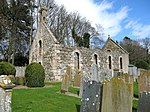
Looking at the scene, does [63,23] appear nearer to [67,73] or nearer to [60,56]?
[60,56]

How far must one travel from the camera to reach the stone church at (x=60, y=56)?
23.9 meters

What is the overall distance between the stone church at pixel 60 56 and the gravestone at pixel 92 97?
1450 cm

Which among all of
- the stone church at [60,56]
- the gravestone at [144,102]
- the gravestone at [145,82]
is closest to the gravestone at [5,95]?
the gravestone at [144,102]

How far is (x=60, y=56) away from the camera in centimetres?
2402

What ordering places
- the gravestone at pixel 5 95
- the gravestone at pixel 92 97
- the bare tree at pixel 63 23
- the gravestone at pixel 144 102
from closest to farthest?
the gravestone at pixel 5 95 → the gravestone at pixel 144 102 → the gravestone at pixel 92 97 → the bare tree at pixel 63 23

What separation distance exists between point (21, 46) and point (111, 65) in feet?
55.9

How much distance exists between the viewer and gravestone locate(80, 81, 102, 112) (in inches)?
A: 249

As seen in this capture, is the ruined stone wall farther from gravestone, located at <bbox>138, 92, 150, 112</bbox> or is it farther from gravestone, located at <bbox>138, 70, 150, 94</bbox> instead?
gravestone, located at <bbox>138, 92, 150, 112</bbox>

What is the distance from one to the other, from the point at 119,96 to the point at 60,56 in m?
18.6

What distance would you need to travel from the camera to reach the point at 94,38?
54.4 meters

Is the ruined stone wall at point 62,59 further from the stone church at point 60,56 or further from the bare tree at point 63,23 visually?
the bare tree at point 63,23

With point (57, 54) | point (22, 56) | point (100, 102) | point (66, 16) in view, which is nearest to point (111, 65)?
point (57, 54)

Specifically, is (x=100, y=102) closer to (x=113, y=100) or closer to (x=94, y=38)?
(x=113, y=100)

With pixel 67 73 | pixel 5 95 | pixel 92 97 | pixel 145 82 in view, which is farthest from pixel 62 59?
pixel 5 95
